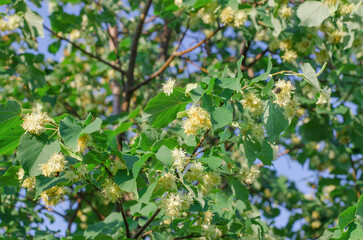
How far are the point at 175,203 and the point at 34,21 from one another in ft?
7.93

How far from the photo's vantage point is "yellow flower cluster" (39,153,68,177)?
6.21 ft

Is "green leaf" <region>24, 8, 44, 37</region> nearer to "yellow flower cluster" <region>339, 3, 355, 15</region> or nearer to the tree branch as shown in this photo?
the tree branch

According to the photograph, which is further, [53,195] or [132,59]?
[132,59]

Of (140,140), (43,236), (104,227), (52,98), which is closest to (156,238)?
(104,227)

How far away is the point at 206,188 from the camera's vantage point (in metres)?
2.24

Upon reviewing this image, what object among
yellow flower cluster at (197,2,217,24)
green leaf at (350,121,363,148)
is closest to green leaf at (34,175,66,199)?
yellow flower cluster at (197,2,217,24)

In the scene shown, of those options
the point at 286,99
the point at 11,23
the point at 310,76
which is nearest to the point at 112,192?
the point at 286,99

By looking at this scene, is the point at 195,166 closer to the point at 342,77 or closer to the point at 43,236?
the point at 43,236

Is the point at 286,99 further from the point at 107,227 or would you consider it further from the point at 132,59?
the point at 132,59

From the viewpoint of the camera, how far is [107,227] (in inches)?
103

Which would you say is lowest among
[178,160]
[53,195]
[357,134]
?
[53,195]

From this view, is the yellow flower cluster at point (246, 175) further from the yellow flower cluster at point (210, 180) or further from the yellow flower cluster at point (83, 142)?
the yellow flower cluster at point (83, 142)

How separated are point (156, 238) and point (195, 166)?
31.8 inches

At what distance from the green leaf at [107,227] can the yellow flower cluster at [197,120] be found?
1.05 meters
